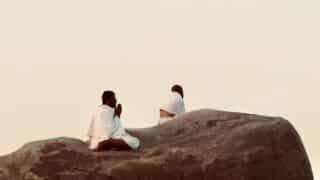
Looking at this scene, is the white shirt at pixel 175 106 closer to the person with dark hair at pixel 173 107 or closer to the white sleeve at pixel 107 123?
the person with dark hair at pixel 173 107

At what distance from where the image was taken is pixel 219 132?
824 cm

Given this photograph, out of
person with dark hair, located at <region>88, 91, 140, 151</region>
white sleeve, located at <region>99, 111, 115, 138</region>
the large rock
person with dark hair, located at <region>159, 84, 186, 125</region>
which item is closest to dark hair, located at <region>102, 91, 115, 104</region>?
person with dark hair, located at <region>88, 91, 140, 151</region>

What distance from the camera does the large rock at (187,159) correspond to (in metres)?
7.30

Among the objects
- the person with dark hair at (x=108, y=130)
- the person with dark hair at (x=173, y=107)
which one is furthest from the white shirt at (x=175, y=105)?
the person with dark hair at (x=108, y=130)

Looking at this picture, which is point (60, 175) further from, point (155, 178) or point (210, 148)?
point (210, 148)

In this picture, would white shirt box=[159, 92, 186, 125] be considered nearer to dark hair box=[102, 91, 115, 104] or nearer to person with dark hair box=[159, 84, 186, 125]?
person with dark hair box=[159, 84, 186, 125]

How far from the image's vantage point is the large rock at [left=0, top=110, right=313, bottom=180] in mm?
7305

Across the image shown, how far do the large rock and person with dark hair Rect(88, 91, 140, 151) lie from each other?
16 cm

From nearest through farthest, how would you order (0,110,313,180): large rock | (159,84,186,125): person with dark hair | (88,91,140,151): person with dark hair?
(0,110,313,180): large rock < (88,91,140,151): person with dark hair < (159,84,186,125): person with dark hair

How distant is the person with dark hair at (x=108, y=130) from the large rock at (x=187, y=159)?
16 centimetres

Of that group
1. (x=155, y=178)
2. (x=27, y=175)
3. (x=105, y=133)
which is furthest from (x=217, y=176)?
(x=27, y=175)

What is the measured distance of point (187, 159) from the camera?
7438mm

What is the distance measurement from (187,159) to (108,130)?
1.23 metres

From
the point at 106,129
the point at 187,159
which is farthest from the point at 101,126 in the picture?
the point at 187,159
